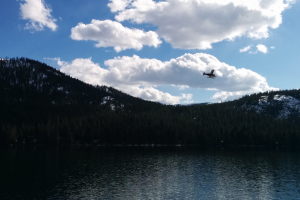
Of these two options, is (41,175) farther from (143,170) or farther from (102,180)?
(143,170)

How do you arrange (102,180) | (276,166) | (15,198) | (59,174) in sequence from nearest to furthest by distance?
1. (15,198)
2. (102,180)
3. (59,174)
4. (276,166)

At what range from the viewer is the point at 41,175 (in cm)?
9981

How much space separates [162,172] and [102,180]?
2345 centimetres

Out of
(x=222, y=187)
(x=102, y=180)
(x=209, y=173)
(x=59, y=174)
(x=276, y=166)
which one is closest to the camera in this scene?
(x=222, y=187)

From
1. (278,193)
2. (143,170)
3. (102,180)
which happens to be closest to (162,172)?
(143,170)

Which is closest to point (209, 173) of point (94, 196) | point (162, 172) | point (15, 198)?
point (162, 172)

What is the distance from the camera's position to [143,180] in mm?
95875

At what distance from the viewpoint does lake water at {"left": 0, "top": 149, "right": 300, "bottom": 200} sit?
77.2 m

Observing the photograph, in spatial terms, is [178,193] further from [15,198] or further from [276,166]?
[276,166]

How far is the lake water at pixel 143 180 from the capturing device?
77.2 metres

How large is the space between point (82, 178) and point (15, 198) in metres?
28.0

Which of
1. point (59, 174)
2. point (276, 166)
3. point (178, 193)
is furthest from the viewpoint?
point (276, 166)

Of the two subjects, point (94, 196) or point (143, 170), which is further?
point (143, 170)

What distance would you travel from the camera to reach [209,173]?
110 m
